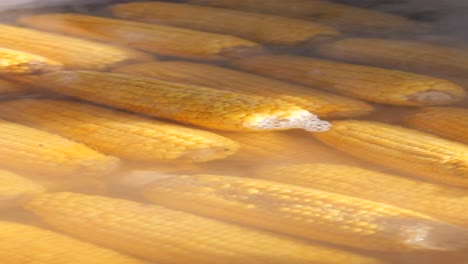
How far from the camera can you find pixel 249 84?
3.95 ft

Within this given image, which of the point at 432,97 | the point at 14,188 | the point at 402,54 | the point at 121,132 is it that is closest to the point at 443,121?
the point at 432,97

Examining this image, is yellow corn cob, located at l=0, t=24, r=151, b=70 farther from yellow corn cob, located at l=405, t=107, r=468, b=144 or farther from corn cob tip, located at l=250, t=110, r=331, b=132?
yellow corn cob, located at l=405, t=107, r=468, b=144

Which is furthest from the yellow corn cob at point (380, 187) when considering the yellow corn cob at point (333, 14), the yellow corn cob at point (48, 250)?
the yellow corn cob at point (333, 14)

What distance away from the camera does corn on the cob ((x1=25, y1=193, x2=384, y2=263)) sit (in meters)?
0.75

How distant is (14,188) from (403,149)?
446mm

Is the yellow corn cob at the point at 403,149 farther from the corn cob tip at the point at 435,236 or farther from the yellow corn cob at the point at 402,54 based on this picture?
the yellow corn cob at the point at 402,54

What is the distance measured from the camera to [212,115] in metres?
1.07

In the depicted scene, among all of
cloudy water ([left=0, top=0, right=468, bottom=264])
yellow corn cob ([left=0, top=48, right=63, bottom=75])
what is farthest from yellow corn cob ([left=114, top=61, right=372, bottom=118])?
yellow corn cob ([left=0, top=48, right=63, bottom=75])

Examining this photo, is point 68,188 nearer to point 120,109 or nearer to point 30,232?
point 30,232

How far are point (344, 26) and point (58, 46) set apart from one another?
0.53 meters

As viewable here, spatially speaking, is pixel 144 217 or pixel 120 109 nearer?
pixel 144 217

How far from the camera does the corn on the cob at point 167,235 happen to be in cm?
75

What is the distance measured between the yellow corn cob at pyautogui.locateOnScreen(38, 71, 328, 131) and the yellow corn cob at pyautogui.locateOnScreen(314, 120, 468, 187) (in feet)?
0.15

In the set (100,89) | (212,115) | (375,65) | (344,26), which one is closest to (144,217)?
(212,115)
